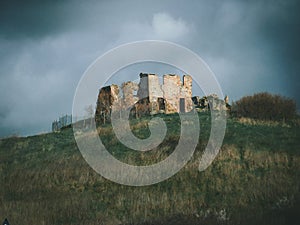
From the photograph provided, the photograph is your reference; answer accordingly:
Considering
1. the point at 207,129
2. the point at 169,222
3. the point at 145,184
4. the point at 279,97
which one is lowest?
the point at 169,222

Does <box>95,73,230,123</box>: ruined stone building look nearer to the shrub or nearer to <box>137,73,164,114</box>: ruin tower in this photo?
<box>137,73,164,114</box>: ruin tower

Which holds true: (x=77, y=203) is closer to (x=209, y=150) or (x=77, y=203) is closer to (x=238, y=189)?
(x=238, y=189)

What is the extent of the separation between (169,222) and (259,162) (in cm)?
1105

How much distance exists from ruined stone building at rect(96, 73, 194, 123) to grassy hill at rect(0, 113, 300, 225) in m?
22.1

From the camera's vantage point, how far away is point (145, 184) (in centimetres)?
2108

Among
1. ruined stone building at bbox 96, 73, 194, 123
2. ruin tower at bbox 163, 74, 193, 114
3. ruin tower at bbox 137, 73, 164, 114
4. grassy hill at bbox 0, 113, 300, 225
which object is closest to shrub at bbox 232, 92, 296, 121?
grassy hill at bbox 0, 113, 300, 225

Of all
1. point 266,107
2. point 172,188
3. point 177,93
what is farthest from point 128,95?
point 172,188

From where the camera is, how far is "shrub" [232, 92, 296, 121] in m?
37.3

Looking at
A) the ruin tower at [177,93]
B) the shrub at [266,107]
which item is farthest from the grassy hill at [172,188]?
the ruin tower at [177,93]

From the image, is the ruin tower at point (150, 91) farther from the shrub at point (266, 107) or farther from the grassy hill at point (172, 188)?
the grassy hill at point (172, 188)

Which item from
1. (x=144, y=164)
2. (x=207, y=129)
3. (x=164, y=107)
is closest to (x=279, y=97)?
(x=207, y=129)

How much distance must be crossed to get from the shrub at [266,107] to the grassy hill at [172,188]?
23.4 ft

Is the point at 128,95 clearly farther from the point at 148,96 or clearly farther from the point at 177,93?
the point at 177,93

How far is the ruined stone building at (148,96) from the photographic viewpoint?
52.5m
